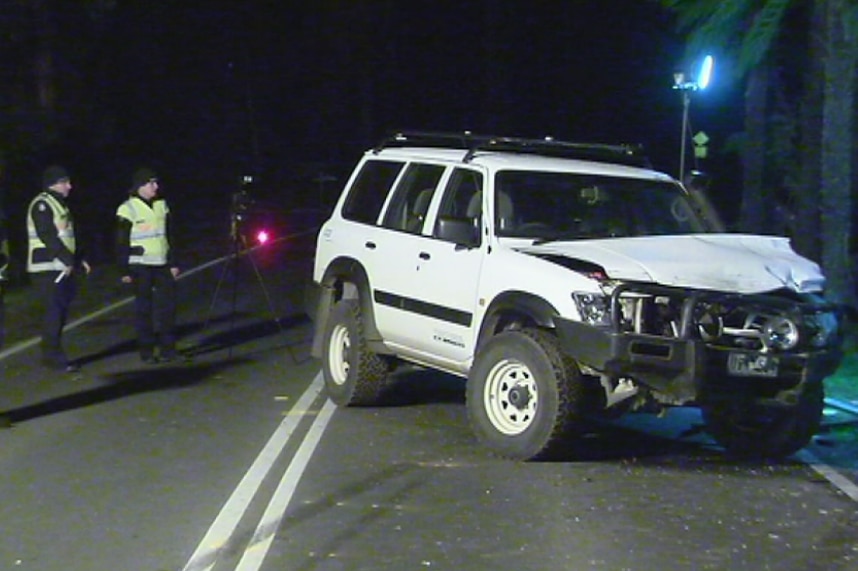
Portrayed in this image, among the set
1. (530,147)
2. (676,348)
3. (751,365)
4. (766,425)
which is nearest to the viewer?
(676,348)

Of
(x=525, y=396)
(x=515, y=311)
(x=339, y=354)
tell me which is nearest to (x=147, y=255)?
(x=339, y=354)

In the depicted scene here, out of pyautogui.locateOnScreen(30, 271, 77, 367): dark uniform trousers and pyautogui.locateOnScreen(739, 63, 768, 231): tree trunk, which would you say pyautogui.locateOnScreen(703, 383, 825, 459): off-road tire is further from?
pyautogui.locateOnScreen(739, 63, 768, 231): tree trunk

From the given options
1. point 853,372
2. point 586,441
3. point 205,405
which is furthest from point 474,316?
point 853,372

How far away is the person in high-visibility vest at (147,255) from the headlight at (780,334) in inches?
257

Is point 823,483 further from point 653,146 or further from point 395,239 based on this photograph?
point 653,146

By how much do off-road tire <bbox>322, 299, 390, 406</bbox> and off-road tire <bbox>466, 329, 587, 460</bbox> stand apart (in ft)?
5.35

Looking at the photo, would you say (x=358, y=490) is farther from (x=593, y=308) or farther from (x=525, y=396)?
(x=593, y=308)

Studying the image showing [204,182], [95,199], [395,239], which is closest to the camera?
[395,239]

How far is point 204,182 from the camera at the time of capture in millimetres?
43156

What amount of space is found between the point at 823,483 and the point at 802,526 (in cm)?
122

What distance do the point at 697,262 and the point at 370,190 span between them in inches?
135

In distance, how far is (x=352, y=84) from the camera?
55.5m

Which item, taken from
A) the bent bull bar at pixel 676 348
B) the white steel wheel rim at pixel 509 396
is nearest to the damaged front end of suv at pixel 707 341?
the bent bull bar at pixel 676 348

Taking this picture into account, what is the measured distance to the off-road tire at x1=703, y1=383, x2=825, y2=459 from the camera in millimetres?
9445
